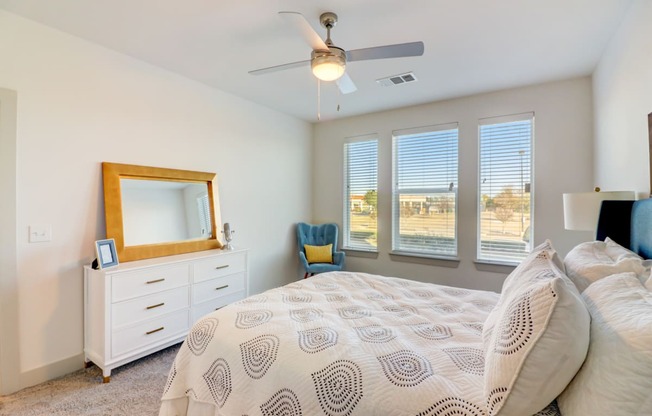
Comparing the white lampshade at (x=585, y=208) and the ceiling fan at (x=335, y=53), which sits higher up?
the ceiling fan at (x=335, y=53)

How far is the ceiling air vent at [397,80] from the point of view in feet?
10.1

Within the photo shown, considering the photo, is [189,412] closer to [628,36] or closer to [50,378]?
[50,378]

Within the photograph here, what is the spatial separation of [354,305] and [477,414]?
0.98 meters

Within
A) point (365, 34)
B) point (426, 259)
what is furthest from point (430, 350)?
point (426, 259)

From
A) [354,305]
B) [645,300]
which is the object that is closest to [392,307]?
[354,305]

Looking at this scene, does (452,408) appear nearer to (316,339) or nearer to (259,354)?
(316,339)

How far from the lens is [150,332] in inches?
97.6

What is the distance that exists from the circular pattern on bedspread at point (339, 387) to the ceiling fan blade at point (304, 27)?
1688mm

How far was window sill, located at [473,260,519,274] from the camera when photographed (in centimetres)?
341

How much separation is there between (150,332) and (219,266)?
2.61 ft

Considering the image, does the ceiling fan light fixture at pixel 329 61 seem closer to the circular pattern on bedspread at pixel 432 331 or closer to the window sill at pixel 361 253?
the circular pattern on bedspread at pixel 432 331

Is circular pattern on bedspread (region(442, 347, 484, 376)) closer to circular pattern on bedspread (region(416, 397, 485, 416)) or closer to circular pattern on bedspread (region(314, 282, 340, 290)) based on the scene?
circular pattern on bedspread (region(416, 397, 485, 416))

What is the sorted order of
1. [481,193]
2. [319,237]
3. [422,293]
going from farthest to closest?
[319,237]
[481,193]
[422,293]

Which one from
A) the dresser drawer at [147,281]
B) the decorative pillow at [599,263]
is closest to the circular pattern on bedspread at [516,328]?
the decorative pillow at [599,263]
